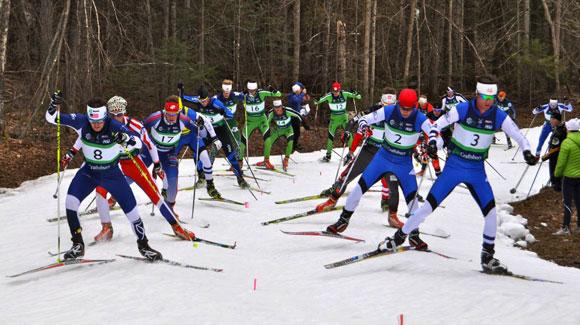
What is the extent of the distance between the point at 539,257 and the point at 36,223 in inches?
331

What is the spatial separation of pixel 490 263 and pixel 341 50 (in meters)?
17.4

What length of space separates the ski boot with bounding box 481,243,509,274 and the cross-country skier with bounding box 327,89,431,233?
57.5 inches

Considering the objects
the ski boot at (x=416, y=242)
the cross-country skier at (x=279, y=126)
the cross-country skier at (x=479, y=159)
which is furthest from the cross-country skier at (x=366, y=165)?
the cross-country skier at (x=279, y=126)

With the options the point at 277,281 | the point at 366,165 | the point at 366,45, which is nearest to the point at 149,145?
the point at 277,281

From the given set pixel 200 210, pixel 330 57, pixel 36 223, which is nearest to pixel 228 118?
pixel 200 210

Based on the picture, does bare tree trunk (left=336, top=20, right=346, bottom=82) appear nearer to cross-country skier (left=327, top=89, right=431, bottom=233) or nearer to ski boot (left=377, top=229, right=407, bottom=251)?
cross-country skier (left=327, top=89, right=431, bottom=233)

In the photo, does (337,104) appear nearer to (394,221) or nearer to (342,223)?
(394,221)

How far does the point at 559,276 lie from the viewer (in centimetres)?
771

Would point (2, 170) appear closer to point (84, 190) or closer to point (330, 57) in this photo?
point (84, 190)

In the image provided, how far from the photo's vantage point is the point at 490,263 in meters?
7.43

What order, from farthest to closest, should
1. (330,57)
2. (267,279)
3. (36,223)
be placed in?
1. (330,57)
2. (36,223)
3. (267,279)

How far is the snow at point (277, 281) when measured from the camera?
238 inches

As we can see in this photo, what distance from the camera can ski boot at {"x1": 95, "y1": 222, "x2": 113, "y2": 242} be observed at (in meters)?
9.16

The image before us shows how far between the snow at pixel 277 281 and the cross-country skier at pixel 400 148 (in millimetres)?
858
